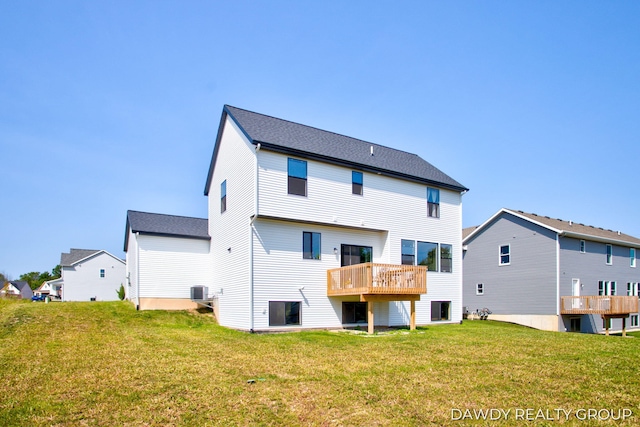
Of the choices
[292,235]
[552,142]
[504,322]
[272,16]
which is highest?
[272,16]

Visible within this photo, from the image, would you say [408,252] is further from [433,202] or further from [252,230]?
[252,230]

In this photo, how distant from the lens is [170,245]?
784 inches

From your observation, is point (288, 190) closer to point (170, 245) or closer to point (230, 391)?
point (170, 245)

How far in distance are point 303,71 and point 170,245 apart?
398 inches

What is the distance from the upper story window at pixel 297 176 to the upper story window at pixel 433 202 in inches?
278

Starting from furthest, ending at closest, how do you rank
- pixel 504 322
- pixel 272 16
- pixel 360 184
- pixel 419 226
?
pixel 504 322 < pixel 419 226 < pixel 360 184 < pixel 272 16

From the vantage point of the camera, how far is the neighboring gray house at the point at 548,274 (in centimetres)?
2450

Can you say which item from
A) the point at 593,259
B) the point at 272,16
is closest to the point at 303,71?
the point at 272,16

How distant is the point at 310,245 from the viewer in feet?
55.3

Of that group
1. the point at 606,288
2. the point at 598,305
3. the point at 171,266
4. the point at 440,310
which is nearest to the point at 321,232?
the point at 440,310

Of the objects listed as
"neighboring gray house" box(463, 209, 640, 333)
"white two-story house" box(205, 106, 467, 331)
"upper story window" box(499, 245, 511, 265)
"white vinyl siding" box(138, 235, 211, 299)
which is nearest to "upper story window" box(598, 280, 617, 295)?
"neighboring gray house" box(463, 209, 640, 333)

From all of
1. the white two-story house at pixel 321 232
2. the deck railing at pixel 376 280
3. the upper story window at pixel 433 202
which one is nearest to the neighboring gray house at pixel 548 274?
the white two-story house at pixel 321 232

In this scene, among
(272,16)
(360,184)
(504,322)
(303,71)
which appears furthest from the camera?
(504,322)

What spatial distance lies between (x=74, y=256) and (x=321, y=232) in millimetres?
32747
